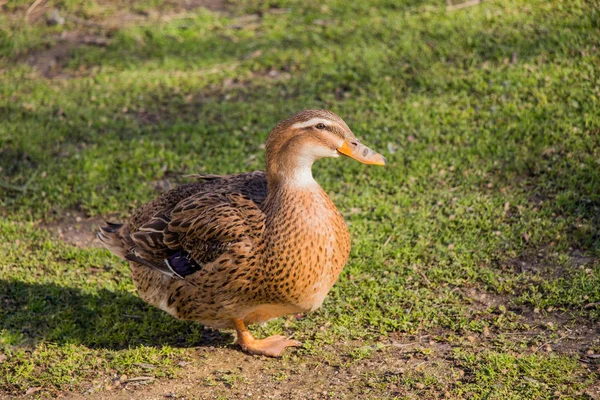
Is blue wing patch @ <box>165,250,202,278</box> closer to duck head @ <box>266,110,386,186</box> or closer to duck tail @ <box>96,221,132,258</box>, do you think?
duck tail @ <box>96,221,132,258</box>

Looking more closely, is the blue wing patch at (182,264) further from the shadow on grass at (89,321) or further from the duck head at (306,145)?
the duck head at (306,145)

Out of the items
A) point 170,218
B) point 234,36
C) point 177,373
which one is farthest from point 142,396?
point 234,36

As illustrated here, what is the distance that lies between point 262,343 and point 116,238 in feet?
4.63

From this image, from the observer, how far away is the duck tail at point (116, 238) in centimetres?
562

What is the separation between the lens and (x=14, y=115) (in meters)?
8.42

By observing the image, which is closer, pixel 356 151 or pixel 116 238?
pixel 356 151

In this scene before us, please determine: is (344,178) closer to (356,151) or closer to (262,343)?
(356,151)

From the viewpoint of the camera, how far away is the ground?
507 centimetres

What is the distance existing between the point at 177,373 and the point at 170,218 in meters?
1.07

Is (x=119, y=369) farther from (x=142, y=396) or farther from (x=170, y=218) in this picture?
(x=170, y=218)

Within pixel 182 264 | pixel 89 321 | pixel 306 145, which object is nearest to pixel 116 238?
pixel 89 321

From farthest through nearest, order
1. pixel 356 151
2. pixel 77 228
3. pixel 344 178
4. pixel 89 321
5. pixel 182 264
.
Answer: pixel 344 178 → pixel 77 228 → pixel 89 321 → pixel 182 264 → pixel 356 151

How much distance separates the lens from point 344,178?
7176 mm

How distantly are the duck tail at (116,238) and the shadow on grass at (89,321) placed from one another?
1.54 ft
